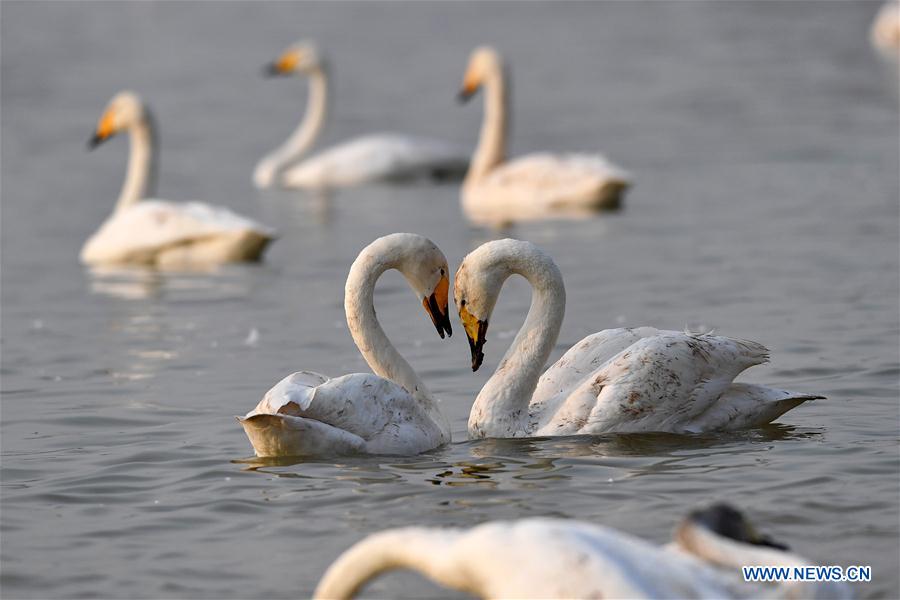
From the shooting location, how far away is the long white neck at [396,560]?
418cm

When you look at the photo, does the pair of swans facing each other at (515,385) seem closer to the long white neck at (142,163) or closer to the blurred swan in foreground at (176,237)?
the blurred swan in foreground at (176,237)

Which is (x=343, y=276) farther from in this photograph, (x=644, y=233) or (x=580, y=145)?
(x=580, y=145)

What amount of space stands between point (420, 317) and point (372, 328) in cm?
340

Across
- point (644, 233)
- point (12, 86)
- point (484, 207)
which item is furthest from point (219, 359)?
point (12, 86)

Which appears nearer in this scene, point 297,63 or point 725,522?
point 725,522

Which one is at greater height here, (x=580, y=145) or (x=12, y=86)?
(x=12, y=86)

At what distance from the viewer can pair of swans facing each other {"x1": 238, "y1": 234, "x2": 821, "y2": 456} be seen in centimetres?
761

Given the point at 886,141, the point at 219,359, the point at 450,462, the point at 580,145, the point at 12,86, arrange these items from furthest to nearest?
the point at 12,86 → the point at 580,145 → the point at 886,141 → the point at 219,359 → the point at 450,462

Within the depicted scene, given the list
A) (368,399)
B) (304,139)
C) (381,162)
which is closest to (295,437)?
(368,399)

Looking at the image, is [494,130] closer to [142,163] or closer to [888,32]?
[142,163]

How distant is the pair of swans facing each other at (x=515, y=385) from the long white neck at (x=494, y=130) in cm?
1004

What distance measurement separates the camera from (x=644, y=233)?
15211 mm

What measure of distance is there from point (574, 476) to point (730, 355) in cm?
129

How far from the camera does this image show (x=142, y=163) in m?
16.2
